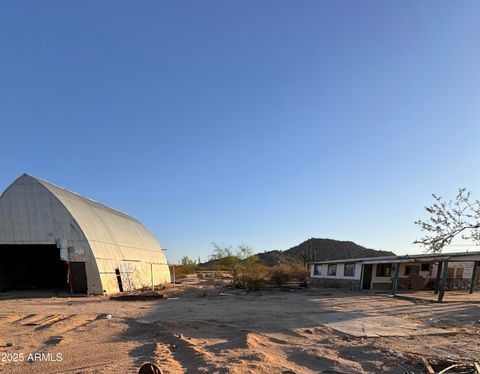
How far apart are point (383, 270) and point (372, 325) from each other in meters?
21.4

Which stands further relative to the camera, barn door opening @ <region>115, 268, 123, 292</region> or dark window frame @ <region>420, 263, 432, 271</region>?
dark window frame @ <region>420, 263, 432, 271</region>

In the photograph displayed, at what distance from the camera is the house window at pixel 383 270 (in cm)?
3369

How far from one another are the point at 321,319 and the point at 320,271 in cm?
2689

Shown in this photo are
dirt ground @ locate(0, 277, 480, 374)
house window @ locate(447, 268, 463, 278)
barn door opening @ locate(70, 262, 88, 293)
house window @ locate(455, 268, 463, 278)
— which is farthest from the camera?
house window @ locate(455, 268, 463, 278)

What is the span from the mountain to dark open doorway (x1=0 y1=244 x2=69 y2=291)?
2101 inches

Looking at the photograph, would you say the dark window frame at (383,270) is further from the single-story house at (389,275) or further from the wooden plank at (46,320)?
the wooden plank at (46,320)

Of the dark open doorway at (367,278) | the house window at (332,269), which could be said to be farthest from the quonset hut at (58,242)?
the dark open doorway at (367,278)

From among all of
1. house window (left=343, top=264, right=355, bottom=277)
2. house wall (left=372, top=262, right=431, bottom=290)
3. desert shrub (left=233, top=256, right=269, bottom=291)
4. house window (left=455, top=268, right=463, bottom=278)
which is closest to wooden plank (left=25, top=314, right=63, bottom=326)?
desert shrub (left=233, top=256, right=269, bottom=291)

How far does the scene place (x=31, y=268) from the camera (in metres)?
30.7

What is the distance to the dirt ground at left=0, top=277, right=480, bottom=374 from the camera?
8.12 meters

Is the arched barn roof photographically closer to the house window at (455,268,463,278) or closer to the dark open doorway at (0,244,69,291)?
the dark open doorway at (0,244,69,291)

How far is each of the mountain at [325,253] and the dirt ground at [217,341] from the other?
213 feet

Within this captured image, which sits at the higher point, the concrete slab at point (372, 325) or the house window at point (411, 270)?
the concrete slab at point (372, 325)

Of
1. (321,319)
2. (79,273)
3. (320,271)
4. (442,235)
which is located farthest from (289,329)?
(320,271)
